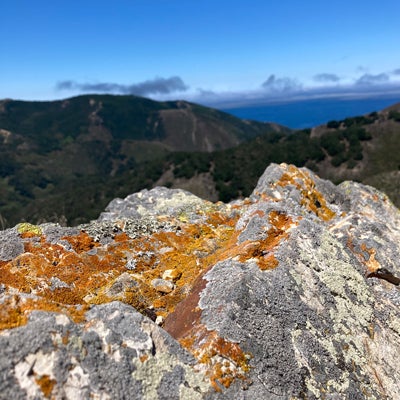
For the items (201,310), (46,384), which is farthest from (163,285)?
(46,384)

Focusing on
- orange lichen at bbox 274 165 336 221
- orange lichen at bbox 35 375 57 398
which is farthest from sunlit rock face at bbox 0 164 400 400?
orange lichen at bbox 274 165 336 221

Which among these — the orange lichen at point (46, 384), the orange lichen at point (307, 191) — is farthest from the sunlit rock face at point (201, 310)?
the orange lichen at point (307, 191)

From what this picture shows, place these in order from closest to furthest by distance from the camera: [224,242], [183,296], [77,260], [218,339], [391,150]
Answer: [218,339], [183,296], [77,260], [224,242], [391,150]

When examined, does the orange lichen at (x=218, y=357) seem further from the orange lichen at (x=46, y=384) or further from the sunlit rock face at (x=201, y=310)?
the orange lichen at (x=46, y=384)

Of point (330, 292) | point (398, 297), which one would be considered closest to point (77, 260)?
point (330, 292)

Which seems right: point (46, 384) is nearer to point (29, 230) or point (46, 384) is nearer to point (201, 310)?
point (201, 310)

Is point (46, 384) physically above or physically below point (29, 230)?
above

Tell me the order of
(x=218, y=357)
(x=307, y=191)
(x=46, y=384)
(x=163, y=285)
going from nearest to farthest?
(x=46, y=384) < (x=218, y=357) < (x=163, y=285) < (x=307, y=191)

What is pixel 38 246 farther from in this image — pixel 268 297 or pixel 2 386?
pixel 268 297
